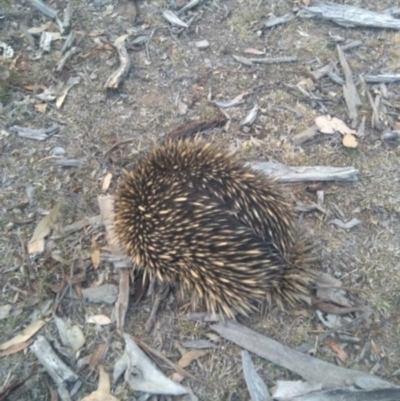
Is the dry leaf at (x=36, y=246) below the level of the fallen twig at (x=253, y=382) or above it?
above

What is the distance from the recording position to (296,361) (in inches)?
113

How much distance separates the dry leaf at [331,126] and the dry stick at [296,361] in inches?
64.2

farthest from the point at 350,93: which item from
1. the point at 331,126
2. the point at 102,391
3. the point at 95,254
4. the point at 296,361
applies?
the point at 102,391

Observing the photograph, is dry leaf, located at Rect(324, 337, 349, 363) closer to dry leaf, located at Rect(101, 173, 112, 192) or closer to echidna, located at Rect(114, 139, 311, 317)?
echidna, located at Rect(114, 139, 311, 317)

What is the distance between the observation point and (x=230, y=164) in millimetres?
3066

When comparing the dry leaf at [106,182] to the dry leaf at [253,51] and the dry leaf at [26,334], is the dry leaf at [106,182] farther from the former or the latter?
the dry leaf at [253,51]

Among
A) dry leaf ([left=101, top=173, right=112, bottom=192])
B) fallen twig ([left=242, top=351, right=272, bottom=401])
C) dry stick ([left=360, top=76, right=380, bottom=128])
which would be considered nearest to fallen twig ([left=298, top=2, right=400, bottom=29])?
dry stick ([left=360, top=76, right=380, bottom=128])

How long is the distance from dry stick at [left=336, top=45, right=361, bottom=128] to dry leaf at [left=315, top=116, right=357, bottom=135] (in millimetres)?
76

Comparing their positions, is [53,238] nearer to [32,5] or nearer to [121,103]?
[121,103]

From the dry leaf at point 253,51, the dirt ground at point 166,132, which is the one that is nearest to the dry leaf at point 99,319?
the dirt ground at point 166,132

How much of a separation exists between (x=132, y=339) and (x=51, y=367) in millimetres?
446

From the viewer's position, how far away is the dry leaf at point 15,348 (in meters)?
2.93

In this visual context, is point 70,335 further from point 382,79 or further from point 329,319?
point 382,79

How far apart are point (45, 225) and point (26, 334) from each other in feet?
2.33
